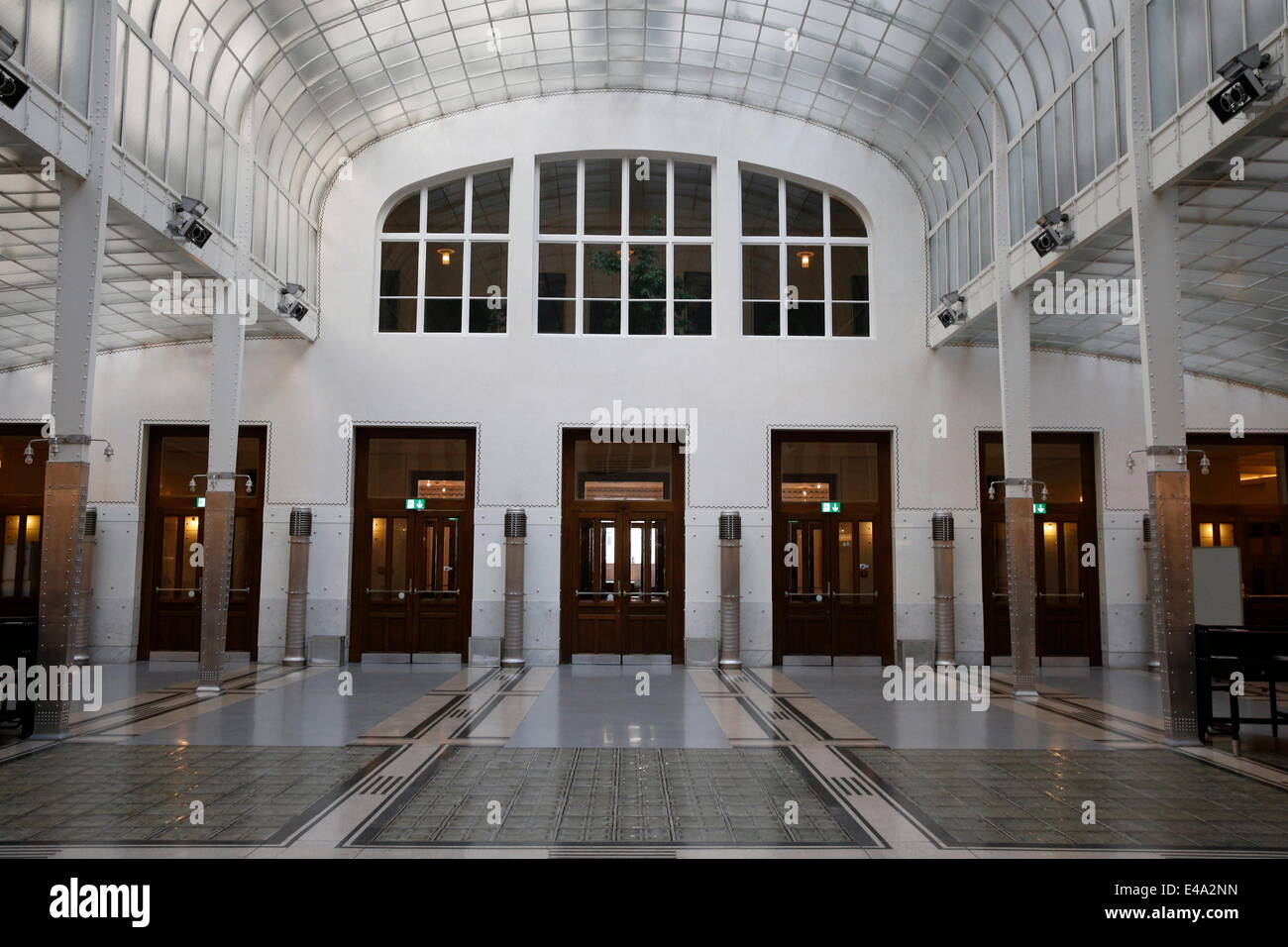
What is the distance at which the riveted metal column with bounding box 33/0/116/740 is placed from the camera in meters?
9.73

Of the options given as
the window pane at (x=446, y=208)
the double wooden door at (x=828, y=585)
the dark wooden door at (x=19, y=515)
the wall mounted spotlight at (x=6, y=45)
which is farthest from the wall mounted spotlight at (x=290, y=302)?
the double wooden door at (x=828, y=585)

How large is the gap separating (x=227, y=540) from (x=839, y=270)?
12570 millimetres

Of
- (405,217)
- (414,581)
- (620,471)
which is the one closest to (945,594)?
(620,471)

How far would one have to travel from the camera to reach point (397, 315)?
60.5 feet

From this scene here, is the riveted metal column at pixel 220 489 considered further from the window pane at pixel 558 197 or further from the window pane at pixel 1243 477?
the window pane at pixel 1243 477

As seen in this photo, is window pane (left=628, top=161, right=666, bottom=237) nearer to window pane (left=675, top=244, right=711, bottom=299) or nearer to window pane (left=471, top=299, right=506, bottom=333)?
window pane (left=675, top=244, right=711, bottom=299)

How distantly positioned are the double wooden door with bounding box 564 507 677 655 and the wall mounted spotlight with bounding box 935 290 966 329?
20.9 ft

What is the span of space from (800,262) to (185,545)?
1343 cm

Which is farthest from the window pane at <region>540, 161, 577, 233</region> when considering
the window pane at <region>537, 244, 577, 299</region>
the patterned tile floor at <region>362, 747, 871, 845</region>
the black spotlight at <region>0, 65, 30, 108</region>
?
the patterned tile floor at <region>362, 747, 871, 845</region>

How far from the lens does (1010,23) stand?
14.0 metres

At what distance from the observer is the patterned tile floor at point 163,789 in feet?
20.7

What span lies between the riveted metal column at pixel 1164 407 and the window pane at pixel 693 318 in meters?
9.09

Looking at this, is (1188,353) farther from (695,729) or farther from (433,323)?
(433,323)

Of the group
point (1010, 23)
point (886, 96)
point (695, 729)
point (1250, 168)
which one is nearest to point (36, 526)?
point (695, 729)
